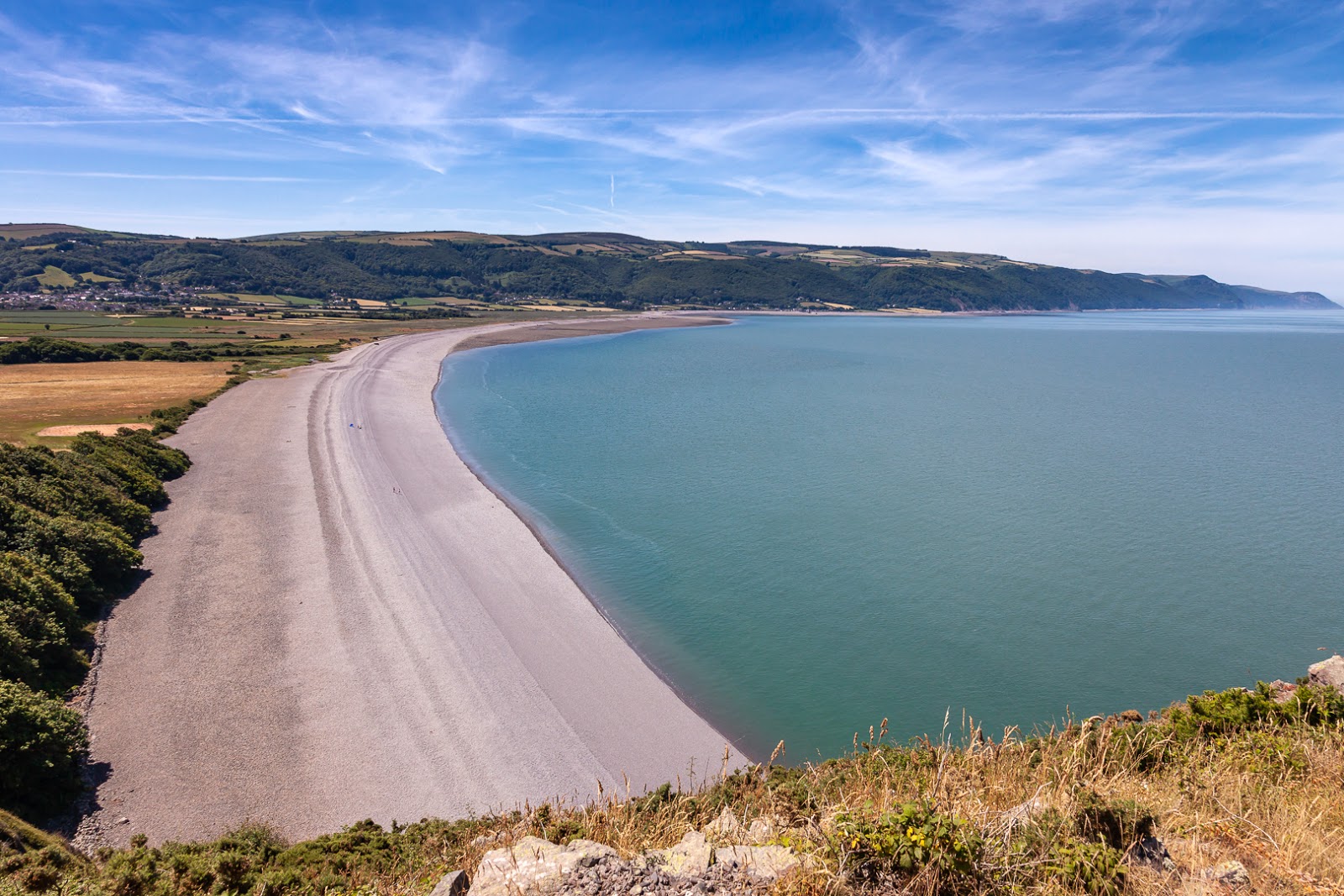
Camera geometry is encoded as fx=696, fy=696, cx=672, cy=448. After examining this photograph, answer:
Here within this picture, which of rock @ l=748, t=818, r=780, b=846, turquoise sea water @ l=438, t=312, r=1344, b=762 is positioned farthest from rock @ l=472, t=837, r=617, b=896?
turquoise sea water @ l=438, t=312, r=1344, b=762

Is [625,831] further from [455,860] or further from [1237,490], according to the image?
[1237,490]

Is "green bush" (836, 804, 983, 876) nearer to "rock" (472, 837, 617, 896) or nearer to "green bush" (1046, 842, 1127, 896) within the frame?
"green bush" (1046, 842, 1127, 896)

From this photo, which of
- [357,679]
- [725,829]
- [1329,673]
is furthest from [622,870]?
[357,679]

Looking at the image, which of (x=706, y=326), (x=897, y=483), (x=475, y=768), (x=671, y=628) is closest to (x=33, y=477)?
(x=475, y=768)

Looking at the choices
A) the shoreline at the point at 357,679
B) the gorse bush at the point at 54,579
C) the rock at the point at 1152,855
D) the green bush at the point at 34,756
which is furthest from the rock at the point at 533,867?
the green bush at the point at 34,756

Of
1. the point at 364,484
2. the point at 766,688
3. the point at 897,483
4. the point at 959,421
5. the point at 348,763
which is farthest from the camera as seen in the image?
the point at 959,421

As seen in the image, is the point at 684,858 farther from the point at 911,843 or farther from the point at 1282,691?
the point at 1282,691

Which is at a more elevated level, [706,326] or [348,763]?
[706,326]
